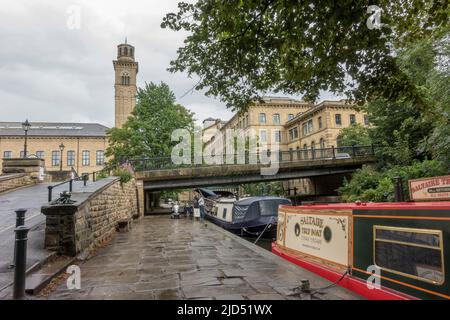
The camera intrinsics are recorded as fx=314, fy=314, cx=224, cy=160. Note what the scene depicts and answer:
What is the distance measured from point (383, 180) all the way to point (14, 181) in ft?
68.1

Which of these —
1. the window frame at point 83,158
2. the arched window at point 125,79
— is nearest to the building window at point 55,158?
the window frame at point 83,158

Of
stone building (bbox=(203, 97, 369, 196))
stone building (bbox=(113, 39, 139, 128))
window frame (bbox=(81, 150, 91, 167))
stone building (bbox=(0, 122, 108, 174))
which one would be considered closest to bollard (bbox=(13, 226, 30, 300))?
stone building (bbox=(203, 97, 369, 196))

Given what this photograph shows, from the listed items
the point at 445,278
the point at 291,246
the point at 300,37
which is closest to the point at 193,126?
the point at 291,246

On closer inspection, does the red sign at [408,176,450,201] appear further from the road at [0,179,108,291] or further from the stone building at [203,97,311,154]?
the stone building at [203,97,311,154]

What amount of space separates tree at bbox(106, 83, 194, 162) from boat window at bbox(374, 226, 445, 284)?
25.2 m

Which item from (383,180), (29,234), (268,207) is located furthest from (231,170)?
(29,234)

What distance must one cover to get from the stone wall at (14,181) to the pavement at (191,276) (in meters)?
9.51

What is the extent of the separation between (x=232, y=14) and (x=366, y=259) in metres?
4.72

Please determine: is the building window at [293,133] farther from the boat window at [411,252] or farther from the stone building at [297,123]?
the boat window at [411,252]

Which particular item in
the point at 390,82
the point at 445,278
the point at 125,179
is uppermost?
the point at 390,82

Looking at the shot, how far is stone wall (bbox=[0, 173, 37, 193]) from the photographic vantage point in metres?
15.0

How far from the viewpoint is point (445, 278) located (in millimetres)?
3938

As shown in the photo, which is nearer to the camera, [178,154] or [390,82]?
[390,82]

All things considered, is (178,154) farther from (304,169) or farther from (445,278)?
(445,278)
